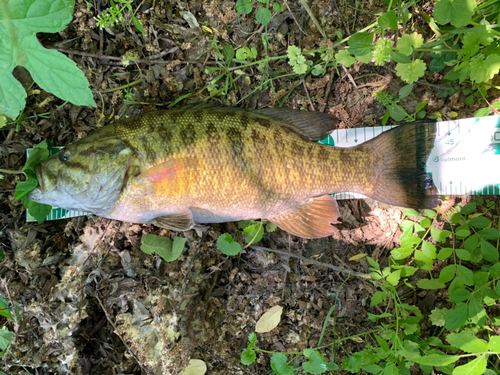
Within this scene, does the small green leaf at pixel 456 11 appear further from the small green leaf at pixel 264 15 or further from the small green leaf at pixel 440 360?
the small green leaf at pixel 440 360

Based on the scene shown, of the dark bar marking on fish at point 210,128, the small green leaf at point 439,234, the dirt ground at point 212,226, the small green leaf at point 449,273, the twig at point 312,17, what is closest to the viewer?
the dark bar marking on fish at point 210,128

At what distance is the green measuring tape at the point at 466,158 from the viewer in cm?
A: 309

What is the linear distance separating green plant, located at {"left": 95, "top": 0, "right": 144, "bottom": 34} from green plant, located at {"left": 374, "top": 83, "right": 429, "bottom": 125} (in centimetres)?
243

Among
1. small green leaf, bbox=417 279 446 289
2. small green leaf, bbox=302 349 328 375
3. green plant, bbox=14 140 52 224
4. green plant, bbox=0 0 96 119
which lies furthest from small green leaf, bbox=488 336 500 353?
green plant, bbox=14 140 52 224

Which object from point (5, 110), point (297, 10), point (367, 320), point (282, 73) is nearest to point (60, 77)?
point (5, 110)

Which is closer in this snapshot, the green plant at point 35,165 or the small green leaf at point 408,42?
the small green leaf at point 408,42

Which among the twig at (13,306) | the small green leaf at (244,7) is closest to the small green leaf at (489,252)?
the small green leaf at (244,7)

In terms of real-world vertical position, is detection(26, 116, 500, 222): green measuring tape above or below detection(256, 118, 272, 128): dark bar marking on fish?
below

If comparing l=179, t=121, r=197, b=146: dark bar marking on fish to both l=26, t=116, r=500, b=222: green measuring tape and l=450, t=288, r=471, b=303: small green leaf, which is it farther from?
l=450, t=288, r=471, b=303: small green leaf

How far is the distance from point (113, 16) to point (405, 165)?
3.09m

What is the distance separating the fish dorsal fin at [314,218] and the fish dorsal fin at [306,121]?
0.61m

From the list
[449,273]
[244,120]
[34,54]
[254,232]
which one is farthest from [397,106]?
[34,54]

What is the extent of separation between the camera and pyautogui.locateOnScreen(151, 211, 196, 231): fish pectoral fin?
287 centimetres

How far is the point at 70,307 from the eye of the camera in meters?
3.02
